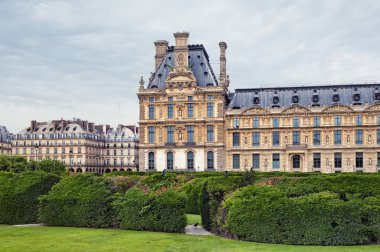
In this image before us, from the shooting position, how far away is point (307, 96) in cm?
7775

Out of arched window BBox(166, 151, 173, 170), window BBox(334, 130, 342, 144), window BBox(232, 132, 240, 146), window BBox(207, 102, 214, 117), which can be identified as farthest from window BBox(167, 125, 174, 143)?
window BBox(334, 130, 342, 144)

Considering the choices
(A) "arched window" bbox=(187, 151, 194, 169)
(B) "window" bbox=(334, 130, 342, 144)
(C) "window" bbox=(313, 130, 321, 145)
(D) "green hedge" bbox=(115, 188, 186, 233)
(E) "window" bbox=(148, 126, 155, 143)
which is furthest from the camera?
(E) "window" bbox=(148, 126, 155, 143)

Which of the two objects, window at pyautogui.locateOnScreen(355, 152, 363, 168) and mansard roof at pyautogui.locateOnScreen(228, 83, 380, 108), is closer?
window at pyautogui.locateOnScreen(355, 152, 363, 168)

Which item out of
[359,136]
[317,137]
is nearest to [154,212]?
[317,137]

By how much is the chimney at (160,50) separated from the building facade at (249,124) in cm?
461

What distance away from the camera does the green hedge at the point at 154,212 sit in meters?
27.4

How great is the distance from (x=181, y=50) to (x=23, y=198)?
52295mm

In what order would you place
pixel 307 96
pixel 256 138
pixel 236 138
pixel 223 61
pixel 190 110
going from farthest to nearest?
pixel 223 61, pixel 190 110, pixel 236 138, pixel 307 96, pixel 256 138

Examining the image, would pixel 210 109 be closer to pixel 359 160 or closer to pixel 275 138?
pixel 275 138

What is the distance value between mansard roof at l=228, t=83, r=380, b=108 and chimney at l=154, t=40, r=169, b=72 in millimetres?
15273

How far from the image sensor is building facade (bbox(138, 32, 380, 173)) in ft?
245

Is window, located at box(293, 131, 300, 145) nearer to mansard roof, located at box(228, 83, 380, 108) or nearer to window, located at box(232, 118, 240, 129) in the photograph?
mansard roof, located at box(228, 83, 380, 108)

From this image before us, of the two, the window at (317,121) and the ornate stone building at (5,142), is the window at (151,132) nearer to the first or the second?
the window at (317,121)

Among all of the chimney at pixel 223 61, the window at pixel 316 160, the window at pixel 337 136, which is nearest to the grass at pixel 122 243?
the window at pixel 316 160
